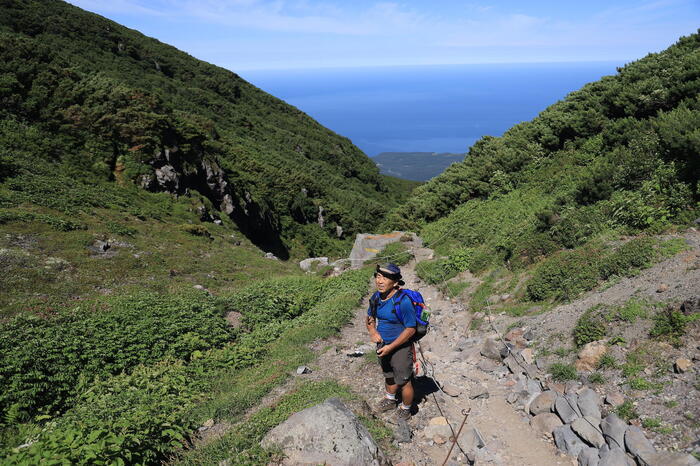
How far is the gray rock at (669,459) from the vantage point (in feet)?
14.0

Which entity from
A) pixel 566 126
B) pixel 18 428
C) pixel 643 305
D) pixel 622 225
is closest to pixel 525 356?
pixel 643 305

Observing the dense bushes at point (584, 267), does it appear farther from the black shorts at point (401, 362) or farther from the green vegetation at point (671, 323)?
the black shorts at point (401, 362)

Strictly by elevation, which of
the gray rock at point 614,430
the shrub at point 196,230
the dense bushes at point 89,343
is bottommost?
the dense bushes at point 89,343

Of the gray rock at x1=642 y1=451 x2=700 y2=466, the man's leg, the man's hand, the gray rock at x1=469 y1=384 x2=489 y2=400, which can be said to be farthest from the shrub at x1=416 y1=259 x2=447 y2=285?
the gray rock at x1=642 y1=451 x2=700 y2=466

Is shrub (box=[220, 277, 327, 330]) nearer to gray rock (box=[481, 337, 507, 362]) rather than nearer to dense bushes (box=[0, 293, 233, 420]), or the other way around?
dense bushes (box=[0, 293, 233, 420])

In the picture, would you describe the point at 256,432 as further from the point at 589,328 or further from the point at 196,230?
the point at 196,230

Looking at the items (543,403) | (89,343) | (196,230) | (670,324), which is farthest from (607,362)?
(196,230)

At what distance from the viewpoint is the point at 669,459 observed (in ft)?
14.6

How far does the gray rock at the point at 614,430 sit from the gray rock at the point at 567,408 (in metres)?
0.44

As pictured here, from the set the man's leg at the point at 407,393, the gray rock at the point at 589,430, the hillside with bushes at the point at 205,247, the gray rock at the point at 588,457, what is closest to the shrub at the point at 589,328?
the hillside with bushes at the point at 205,247

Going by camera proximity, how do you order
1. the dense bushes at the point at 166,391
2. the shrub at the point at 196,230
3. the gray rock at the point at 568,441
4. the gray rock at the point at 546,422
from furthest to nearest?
the shrub at the point at 196,230, the gray rock at the point at 546,422, the gray rock at the point at 568,441, the dense bushes at the point at 166,391

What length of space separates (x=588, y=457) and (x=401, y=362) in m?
2.69

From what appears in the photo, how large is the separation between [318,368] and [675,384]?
640cm

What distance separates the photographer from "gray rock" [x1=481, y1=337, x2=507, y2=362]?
8545 mm
